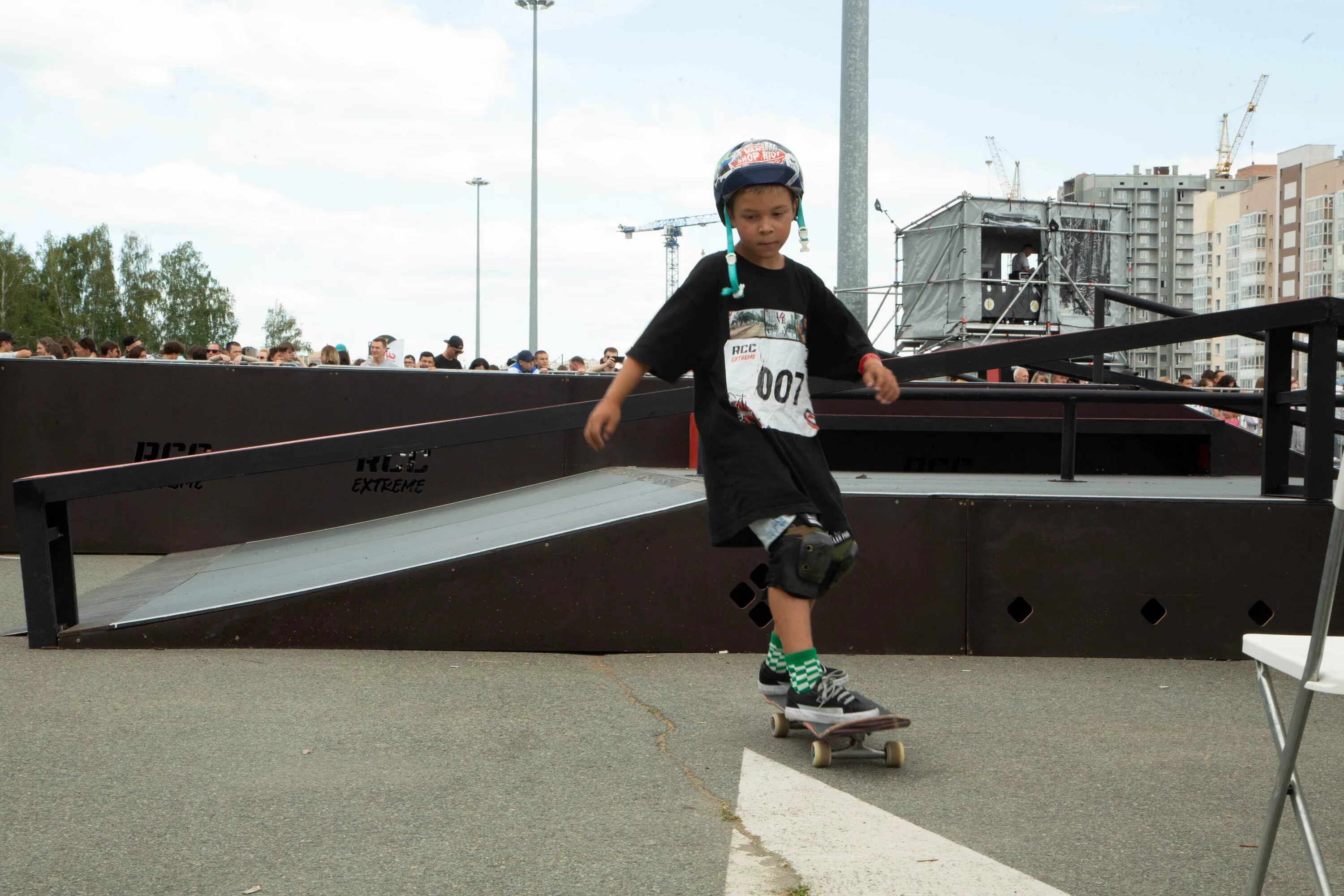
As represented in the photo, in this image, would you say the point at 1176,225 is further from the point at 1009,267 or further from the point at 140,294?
the point at 1009,267

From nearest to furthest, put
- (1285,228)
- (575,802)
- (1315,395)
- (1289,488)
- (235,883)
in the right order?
(235,883) → (575,802) → (1315,395) → (1289,488) → (1285,228)

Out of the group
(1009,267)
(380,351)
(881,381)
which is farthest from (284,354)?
(1009,267)

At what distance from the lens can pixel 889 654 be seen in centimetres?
518

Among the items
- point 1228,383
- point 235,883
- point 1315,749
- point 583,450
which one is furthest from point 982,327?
point 235,883

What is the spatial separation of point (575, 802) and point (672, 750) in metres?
0.58

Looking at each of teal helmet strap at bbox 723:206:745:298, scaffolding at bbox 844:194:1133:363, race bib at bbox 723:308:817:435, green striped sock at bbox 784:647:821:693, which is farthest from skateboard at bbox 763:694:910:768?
scaffolding at bbox 844:194:1133:363

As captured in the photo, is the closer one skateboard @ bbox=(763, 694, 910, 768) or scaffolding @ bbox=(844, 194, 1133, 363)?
skateboard @ bbox=(763, 694, 910, 768)

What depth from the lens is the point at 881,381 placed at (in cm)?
375

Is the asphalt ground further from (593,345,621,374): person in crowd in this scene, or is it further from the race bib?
(593,345,621,374): person in crowd

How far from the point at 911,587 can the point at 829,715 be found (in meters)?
1.76

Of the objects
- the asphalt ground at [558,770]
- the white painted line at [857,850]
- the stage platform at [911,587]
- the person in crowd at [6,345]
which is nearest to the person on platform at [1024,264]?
the person in crowd at [6,345]

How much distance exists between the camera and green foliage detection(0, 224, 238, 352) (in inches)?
2854

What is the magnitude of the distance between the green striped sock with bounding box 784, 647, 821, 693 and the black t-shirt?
37 centimetres

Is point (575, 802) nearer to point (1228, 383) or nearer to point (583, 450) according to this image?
point (583, 450)
